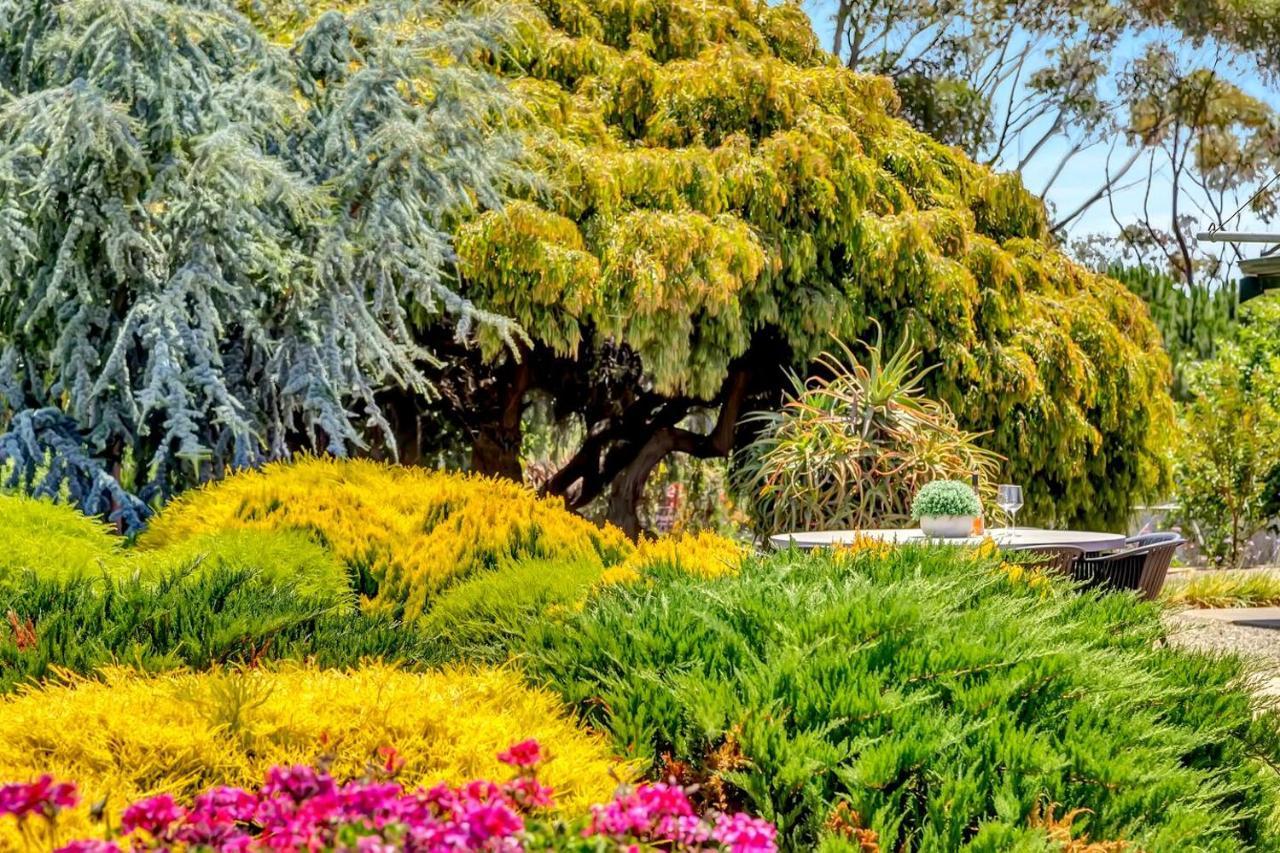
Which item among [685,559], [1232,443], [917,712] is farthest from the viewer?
[1232,443]

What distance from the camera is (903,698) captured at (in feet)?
10.2

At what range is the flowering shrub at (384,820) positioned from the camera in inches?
68.7

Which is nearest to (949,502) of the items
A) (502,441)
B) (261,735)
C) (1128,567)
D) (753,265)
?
(1128,567)

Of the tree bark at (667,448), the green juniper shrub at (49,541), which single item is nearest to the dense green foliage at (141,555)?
the green juniper shrub at (49,541)

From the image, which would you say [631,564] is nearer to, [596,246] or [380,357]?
[380,357]

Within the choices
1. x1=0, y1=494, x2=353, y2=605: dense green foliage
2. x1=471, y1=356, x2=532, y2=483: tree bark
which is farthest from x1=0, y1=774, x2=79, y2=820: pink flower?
x1=471, y1=356, x2=532, y2=483: tree bark

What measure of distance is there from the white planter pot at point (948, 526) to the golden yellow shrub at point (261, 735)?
3499 millimetres

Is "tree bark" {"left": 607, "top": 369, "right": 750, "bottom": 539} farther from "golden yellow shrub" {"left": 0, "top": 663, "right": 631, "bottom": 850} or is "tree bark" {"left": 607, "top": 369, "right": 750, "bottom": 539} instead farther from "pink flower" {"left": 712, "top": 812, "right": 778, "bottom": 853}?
"pink flower" {"left": 712, "top": 812, "right": 778, "bottom": 853}

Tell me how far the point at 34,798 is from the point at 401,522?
4043 mm

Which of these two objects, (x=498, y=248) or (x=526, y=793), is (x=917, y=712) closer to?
(x=526, y=793)

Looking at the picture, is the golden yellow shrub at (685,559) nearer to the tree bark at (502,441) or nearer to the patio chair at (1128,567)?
the patio chair at (1128,567)

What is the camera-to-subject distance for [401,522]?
577cm

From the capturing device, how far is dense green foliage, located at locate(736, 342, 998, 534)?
868 centimetres

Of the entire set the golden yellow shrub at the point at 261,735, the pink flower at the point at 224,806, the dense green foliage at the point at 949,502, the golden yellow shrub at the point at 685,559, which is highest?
the dense green foliage at the point at 949,502
